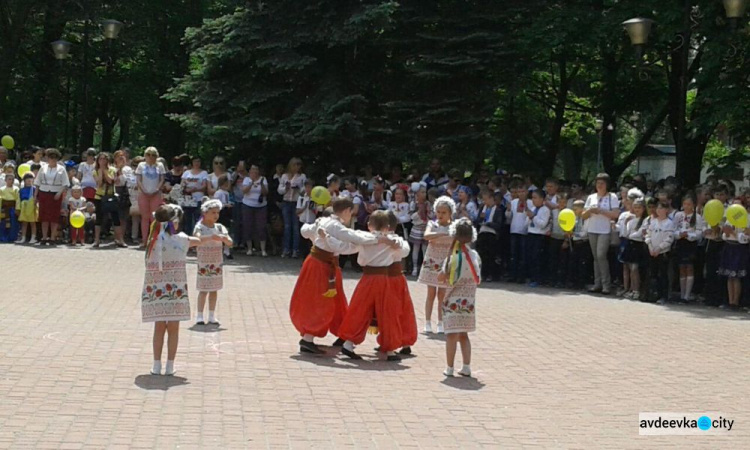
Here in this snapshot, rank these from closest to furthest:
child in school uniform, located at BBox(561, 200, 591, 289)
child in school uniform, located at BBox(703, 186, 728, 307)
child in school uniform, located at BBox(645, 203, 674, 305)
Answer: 1. child in school uniform, located at BBox(703, 186, 728, 307)
2. child in school uniform, located at BBox(645, 203, 674, 305)
3. child in school uniform, located at BBox(561, 200, 591, 289)

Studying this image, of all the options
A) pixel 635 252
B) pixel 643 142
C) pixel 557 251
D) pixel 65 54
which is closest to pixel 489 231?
pixel 557 251

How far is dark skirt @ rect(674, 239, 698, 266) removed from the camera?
17.0m

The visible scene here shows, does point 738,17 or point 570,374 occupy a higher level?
point 738,17

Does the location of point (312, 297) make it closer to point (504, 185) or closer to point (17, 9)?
point (504, 185)

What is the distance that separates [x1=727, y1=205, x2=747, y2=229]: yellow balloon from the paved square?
1829 millimetres

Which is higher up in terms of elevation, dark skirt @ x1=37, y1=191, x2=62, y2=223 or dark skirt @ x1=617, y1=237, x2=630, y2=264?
dark skirt @ x1=37, y1=191, x2=62, y2=223

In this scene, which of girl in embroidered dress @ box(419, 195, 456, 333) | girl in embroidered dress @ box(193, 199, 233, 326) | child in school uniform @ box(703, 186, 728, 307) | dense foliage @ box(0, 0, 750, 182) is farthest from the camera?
dense foliage @ box(0, 0, 750, 182)

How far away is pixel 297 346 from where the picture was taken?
11.5m

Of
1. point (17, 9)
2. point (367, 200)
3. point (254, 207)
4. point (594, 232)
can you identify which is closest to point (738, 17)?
point (594, 232)

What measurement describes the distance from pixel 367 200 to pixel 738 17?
7.95 m

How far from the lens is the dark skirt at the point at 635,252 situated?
1756 cm

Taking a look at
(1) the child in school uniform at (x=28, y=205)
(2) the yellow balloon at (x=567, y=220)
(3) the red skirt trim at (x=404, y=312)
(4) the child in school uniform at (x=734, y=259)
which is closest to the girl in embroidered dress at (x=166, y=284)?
(3) the red skirt trim at (x=404, y=312)

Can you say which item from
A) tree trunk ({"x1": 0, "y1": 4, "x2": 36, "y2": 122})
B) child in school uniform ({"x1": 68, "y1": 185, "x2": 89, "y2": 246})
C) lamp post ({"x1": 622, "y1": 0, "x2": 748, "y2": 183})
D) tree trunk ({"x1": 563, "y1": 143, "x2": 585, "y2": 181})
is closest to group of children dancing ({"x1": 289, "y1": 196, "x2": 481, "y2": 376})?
lamp post ({"x1": 622, "y1": 0, "x2": 748, "y2": 183})

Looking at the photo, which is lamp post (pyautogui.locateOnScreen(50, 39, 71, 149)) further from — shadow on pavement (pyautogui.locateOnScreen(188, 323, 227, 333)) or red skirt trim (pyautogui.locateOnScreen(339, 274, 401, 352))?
red skirt trim (pyautogui.locateOnScreen(339, 274, 401, 352))
